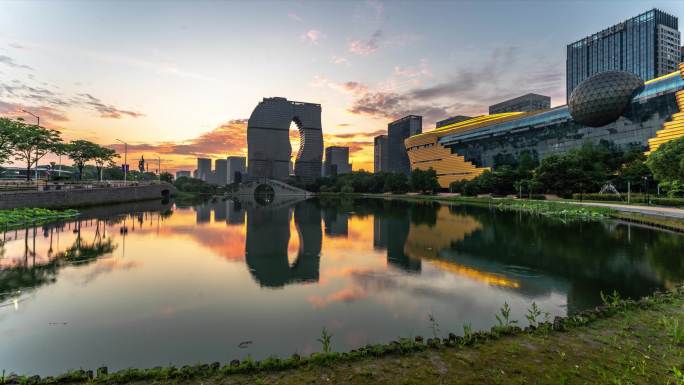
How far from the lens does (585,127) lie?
101875 mm

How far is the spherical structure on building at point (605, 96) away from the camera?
89.4 m

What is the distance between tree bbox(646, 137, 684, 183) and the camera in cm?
4291

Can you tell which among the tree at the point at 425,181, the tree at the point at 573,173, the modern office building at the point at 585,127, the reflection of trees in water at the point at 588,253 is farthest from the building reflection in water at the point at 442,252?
the tree at the point at 425,181

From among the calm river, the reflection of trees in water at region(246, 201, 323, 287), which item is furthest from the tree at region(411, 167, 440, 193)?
the reflection of trees in water at region(246, 201, 323, 287)

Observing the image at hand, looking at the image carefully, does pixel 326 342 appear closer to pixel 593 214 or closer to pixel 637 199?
pixel 593 214

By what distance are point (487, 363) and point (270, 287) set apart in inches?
449

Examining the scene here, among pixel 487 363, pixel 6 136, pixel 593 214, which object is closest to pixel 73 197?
pixel 6 136

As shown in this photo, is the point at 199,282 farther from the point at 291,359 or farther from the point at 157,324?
the point at 291,359

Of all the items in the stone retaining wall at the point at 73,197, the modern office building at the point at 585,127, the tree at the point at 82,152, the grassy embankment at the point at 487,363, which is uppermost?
the modern office building at the point at 585,127

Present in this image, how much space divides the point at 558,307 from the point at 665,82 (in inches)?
4150

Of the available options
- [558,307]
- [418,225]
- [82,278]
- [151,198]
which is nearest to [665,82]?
[418,225]

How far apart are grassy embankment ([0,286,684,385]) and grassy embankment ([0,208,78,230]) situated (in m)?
42.3

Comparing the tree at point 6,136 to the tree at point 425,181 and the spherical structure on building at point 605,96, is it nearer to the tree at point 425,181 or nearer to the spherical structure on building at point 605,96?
the tree at point 425,181

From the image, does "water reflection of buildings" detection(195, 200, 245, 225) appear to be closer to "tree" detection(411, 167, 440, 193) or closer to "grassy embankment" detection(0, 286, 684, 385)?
"grassy embankment" detection(0, 286, 684, 385)
